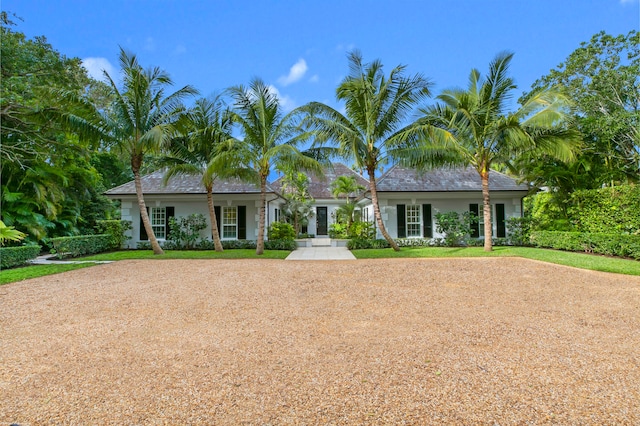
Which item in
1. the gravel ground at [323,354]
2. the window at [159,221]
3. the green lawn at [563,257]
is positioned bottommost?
the gravel ground at [323,354]

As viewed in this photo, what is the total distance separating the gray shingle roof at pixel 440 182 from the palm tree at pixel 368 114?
10.7 feet

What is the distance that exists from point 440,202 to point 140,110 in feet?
46.2

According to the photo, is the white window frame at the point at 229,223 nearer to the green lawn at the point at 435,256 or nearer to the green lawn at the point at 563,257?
the green lawn at the point at 435,256

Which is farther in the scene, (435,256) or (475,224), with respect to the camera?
(475,224)

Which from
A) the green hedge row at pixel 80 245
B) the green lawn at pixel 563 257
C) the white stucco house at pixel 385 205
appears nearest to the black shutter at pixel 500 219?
the white stucco house at pixel 385 205

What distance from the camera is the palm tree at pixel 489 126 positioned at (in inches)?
482

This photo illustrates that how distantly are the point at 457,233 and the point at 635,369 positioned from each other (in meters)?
13.2

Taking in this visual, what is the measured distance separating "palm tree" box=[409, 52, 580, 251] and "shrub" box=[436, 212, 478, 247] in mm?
2145

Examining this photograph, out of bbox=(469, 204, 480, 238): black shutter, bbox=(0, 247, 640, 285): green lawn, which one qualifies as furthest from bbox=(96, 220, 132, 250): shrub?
bbox=(469, 204, 480, 238): black shutter

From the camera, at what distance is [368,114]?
13133 mm

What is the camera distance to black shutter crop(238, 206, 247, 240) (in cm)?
1691

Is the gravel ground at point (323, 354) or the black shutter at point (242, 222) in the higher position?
the black shutter at point (242, 222)

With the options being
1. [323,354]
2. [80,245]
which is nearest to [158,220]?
[80,245]

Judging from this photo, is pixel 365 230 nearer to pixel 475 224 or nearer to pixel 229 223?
pixel 475 224
